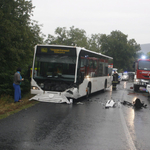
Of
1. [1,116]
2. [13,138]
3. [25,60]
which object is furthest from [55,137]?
[25,60]

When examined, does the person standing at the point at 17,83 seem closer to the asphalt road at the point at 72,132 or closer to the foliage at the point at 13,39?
the asphalt road at the point at 72,132

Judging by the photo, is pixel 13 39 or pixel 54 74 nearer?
pixel 54 74

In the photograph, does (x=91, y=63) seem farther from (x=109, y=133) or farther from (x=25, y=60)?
(x=25, y=60)

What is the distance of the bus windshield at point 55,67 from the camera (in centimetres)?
1303

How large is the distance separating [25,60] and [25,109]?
16.8m

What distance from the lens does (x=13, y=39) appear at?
25812 mm

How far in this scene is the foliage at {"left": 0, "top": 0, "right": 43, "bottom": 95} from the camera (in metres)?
21.2

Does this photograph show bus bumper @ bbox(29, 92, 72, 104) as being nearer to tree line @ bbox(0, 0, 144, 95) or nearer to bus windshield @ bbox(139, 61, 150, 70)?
tree line @ bbox(0, 0, 144, 95)

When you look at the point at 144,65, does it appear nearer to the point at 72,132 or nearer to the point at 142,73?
the point at 142,73

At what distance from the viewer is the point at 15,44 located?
25047mm

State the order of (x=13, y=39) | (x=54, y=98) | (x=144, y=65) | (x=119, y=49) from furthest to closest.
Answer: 1. (x=119, y=49)
2. (x=13, y=39)
3. (x=144, y=65)
4. (x=54, y=98)

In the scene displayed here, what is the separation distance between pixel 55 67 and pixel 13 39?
14.1 metres

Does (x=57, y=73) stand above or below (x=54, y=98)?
above

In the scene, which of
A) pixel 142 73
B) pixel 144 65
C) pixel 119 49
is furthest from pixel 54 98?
pixel 119 49
